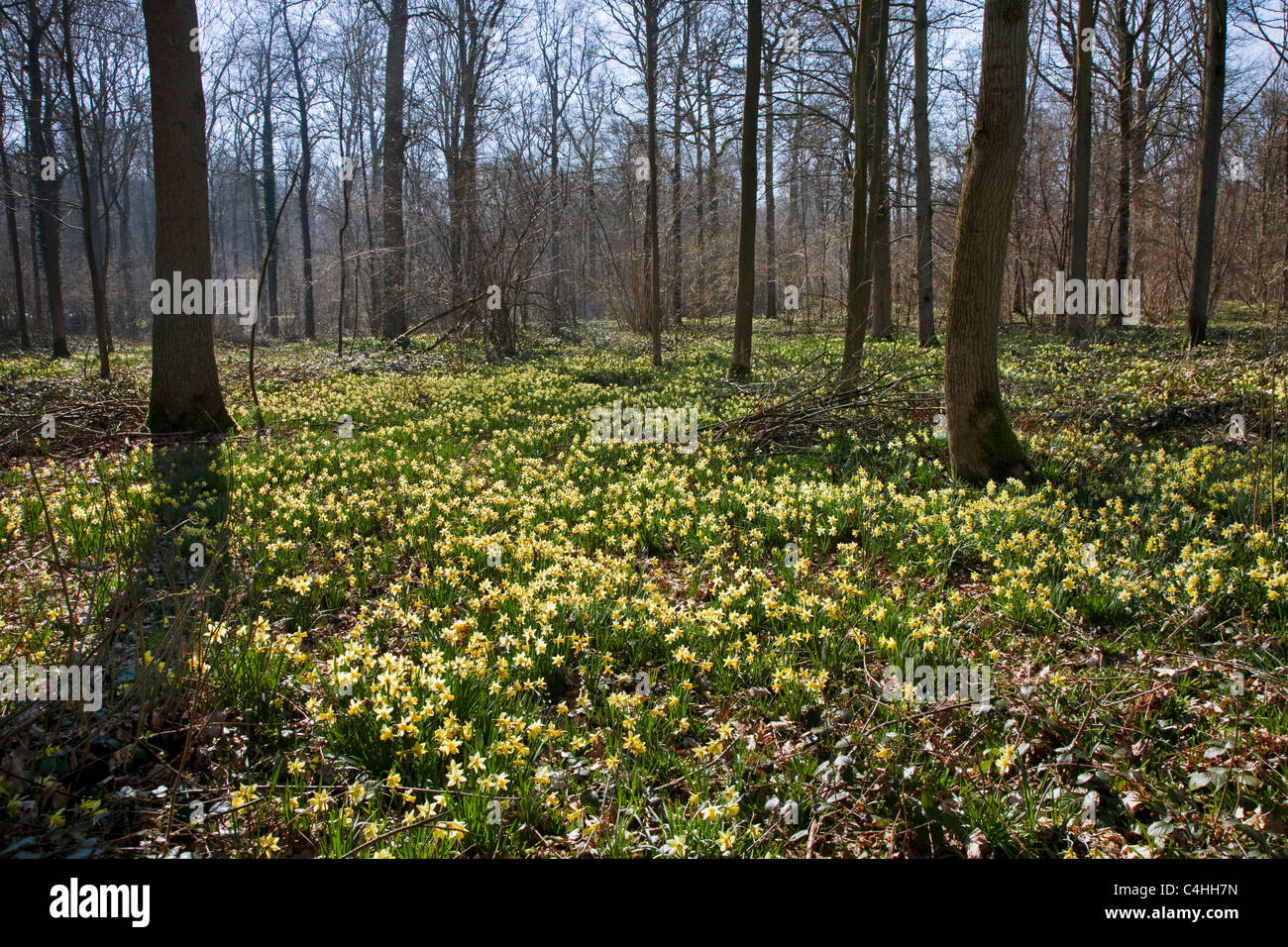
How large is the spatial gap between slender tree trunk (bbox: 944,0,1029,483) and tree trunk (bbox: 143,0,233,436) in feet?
26.3

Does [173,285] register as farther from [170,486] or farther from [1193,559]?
[1193,559]

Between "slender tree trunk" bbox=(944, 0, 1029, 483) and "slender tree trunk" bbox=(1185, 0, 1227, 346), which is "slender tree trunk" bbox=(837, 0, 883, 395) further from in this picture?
"slender tree trunk" bbox=(1185, 0, 1227, 346)

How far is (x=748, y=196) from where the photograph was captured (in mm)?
12703

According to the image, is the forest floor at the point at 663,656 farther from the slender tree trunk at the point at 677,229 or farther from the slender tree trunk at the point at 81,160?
the slender tree trunk at the point at 677,229

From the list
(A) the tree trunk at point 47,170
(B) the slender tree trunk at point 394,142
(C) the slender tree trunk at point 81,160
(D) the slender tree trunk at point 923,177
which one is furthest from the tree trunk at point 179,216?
(D) the slender tree trunk at point 923,177

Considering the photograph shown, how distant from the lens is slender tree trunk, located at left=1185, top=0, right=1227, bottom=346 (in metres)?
11.9

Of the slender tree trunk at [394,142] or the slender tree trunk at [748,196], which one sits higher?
the slender tree trunk at [394,142]

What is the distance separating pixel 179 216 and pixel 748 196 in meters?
8.82

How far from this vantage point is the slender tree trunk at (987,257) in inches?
217

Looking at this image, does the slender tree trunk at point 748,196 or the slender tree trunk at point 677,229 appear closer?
the slender tree trunk at point 748,196

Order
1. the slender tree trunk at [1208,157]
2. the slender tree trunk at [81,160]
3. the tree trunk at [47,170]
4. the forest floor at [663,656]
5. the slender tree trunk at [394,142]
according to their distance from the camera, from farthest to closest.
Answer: the slender tree trunk at [394,142] < the tree trunk at [47,170] < the slender tree trunk at [1208,157] < the slender tree trunk at [81,160] < the forest floor at [663,656]

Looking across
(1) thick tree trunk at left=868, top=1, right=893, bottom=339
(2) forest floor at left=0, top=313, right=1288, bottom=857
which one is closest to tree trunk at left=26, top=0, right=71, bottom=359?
(2) forest floor at left=0, top=313, right=1288, bottom=857

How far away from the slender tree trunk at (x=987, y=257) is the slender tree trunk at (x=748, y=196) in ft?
22.2

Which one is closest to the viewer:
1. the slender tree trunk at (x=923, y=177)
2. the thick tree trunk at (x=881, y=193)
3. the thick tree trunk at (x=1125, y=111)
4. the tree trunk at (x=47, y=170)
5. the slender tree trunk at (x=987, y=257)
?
the slender tree trunk at (x=987, y=257)
